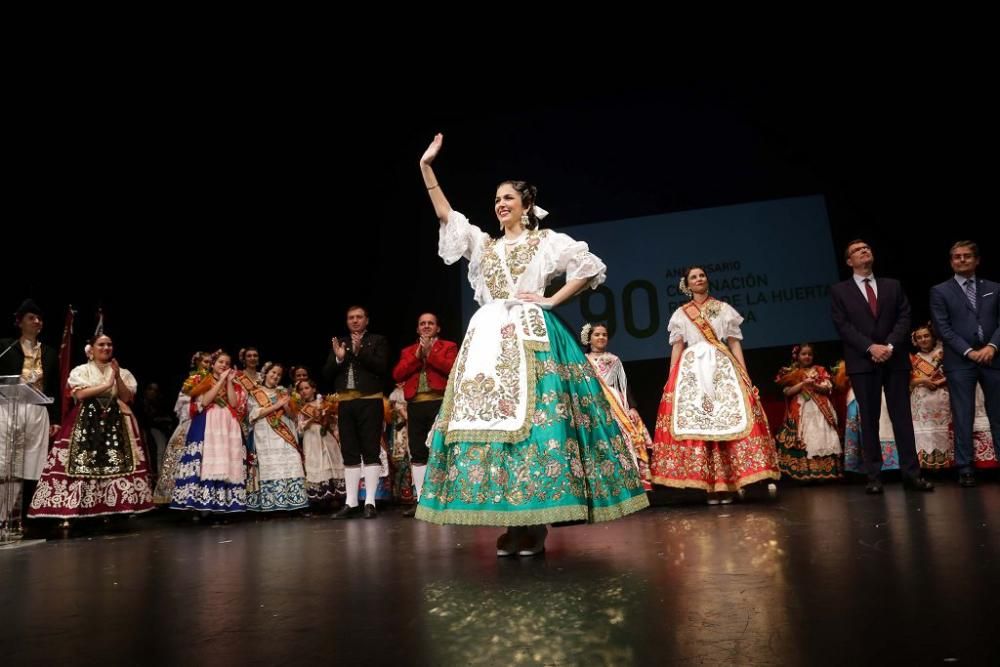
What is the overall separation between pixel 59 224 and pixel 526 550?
6074 millimetres

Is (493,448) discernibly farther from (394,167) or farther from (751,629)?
(394,167)

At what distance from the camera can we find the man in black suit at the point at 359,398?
525 centimetres

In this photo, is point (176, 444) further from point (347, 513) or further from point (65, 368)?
point (347, 513)

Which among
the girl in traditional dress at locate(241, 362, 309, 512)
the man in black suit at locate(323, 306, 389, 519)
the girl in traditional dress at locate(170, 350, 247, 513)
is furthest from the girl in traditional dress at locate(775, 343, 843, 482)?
the girl in traditional dress at locate(170, 350, 247, 513)

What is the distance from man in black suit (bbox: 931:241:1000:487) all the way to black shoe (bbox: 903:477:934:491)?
0.40 metres

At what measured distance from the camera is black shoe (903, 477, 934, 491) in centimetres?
422

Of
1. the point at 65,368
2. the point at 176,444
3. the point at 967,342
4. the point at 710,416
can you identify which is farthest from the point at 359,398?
the point at 967,342

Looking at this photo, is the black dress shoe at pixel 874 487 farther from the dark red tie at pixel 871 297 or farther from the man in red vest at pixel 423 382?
the man in red vest at pixel 423 382

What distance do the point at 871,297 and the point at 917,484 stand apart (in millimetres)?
1126

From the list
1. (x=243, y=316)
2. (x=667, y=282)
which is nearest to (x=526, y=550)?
(x=667, y=282)

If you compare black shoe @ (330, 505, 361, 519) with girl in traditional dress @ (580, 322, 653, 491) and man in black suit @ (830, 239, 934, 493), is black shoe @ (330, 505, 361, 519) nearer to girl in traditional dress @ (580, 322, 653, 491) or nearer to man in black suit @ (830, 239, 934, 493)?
girl in traditional dress @ (580, 322, 653, 491)

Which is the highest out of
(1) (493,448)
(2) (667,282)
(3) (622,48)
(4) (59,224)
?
(3) (622,48)

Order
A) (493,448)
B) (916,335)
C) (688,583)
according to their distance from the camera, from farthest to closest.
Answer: (916,335), (493,448), (688,583)

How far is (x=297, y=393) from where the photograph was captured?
667cm
